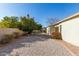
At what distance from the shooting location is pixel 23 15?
1087cm

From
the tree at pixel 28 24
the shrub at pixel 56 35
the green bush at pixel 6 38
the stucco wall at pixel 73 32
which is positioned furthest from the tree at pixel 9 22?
the shrub at pixel 56 35

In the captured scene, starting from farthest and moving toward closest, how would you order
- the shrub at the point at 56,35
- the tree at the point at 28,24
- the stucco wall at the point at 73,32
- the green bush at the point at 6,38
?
the shrub at the point at 56,35 → the tree at the point at 28,24 → the green bush at the point at 6,38 → the stucco wall at the point at 73,32

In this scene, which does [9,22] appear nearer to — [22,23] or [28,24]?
[22,23]

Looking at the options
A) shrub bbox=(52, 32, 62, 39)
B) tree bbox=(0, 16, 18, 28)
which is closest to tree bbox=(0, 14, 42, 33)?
tree bbox=(0, 16, 18, 28)

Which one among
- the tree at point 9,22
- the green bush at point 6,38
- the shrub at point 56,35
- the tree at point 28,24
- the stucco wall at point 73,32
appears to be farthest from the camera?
the shrub at point 56,35

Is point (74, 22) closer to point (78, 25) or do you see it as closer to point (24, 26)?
point (78, 25)

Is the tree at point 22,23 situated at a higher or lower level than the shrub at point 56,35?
higher

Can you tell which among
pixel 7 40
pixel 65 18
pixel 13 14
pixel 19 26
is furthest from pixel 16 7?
pixel 65 18

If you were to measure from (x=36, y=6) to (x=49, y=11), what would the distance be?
1.08 m

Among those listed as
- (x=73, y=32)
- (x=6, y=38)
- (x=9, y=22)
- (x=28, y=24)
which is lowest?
(x=6, y=38)

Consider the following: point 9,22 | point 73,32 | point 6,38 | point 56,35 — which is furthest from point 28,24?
point 56,35

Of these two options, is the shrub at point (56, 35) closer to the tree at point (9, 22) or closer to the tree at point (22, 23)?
the tree at point (22, 23)

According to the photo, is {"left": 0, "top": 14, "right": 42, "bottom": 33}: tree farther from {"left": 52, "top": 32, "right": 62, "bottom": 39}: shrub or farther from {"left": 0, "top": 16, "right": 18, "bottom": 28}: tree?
{"left": 52, "top": 32, "right": 62, "bottom": 39}: shrub

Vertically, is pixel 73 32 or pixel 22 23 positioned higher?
pixel 22 23
